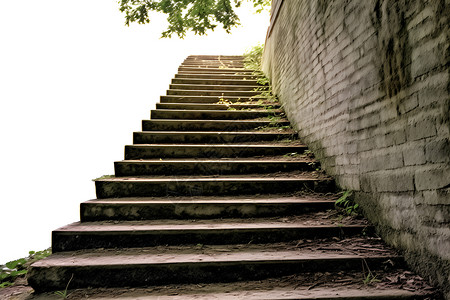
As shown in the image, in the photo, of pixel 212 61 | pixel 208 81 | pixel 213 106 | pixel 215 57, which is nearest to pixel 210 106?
pixel 213 106

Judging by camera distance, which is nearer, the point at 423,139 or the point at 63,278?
the point at 423,139

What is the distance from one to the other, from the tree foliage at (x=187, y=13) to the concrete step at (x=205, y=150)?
373 centimetres

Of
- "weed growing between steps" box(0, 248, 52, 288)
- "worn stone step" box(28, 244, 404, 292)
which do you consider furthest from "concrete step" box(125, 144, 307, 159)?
"worn stone step" box(28, 244, 404, 292)

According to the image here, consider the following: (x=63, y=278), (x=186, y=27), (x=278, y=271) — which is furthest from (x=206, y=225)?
(x=186, y=27)

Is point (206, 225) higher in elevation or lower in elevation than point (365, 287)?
higher

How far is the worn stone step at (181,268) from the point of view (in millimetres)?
1698

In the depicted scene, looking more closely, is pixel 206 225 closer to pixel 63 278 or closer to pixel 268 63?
pixel 63 278

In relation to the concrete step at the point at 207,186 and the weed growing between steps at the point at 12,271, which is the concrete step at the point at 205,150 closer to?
the concrete step at the point at 207,186

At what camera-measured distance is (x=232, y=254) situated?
1.85 m

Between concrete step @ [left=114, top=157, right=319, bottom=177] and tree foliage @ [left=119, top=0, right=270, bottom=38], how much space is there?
406 centimetres

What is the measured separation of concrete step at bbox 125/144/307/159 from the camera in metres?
3.22

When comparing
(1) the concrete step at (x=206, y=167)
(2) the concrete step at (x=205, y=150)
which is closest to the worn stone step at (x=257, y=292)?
(1) the concrete step at (x=206, y=167)

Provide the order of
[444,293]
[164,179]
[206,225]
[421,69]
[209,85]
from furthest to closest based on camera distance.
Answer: [209,85]
[164,179]
[206,225]
[421,69]
[444,293]

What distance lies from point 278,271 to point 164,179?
1471 mm
